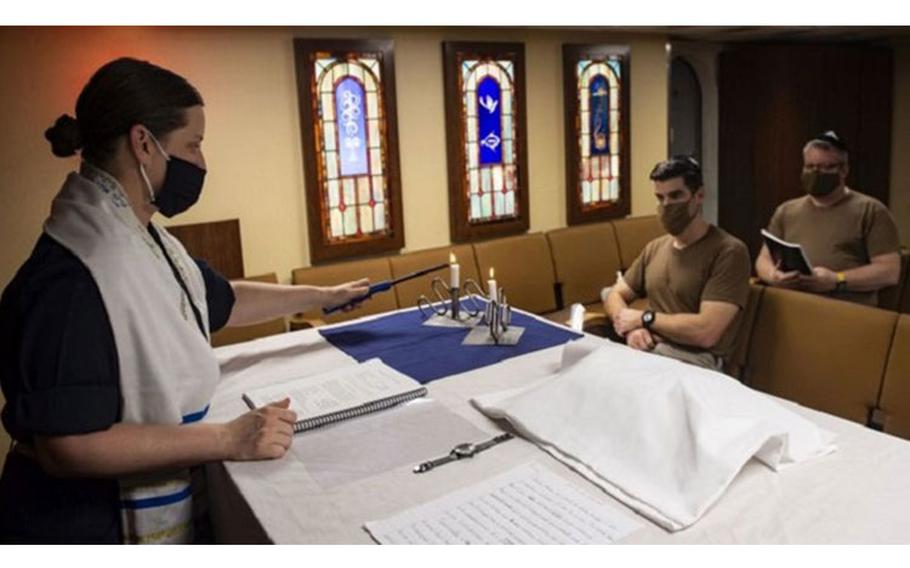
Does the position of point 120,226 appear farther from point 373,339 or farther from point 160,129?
point 373,339

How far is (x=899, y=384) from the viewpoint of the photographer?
205 cm

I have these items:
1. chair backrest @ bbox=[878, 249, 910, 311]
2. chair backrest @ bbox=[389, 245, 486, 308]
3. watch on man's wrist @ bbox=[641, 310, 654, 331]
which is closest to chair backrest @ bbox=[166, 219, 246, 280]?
chair backrest @ bbox=[389, 245, 486, 308]

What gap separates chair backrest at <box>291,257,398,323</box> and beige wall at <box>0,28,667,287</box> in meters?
0.14

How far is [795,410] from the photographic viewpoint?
4.98 feet

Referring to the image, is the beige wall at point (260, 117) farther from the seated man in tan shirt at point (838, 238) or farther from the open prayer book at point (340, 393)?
the open prayer book at point (340, 393)

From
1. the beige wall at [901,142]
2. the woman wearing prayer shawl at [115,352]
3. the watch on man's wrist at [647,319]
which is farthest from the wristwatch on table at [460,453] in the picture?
the beige wall at [901,142]

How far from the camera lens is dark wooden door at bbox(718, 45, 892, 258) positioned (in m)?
5.76

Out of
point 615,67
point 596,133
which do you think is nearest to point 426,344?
point 596,133

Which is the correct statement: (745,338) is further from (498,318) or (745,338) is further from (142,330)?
(142,330)

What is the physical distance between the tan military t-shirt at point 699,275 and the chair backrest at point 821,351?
0.31 ft

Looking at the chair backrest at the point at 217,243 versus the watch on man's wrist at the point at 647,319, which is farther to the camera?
the chair backrest at the point at 217,243

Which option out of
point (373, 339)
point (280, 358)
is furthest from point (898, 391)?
point (280, 358)

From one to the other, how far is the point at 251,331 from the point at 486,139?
1822mm

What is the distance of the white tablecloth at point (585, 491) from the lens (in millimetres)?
1114
